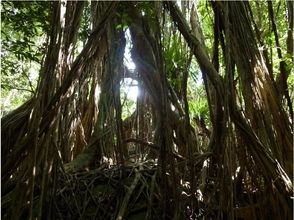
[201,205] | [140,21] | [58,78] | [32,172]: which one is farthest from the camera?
[140,21]

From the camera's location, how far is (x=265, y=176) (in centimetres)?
242

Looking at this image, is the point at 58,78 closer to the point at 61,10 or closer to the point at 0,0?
the point at 61,10

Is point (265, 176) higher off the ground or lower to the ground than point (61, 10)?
lower

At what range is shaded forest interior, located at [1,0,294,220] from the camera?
7.42 feet

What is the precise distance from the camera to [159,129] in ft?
9.45

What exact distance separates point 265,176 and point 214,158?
45 cm

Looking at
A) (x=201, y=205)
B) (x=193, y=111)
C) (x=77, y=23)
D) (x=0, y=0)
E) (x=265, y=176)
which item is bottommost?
(x=201, y=205)

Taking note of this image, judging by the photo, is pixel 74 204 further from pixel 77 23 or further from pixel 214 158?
pixel 77 23

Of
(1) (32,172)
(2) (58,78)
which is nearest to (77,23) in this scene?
(2) (58,78)

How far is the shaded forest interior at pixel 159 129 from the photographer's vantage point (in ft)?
7.42

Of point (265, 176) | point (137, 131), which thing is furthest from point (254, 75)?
point (137, 131)

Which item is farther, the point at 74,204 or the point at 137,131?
the point at 137,131

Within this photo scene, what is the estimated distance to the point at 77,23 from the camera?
2.47m

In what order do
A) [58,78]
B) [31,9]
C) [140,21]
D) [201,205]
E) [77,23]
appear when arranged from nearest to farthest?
1. [58,78]
2. [77,23]
3. [201,205]
4. [31,9]
5. [140,21]
